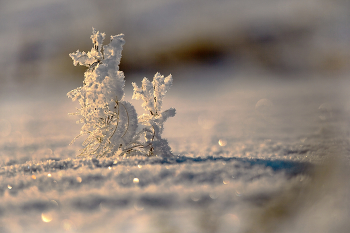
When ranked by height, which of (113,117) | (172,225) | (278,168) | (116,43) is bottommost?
(172,225)

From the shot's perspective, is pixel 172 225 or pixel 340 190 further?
pixel 340 190

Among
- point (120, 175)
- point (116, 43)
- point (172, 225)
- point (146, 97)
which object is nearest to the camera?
point (172, 225)

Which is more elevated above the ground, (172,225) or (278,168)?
(278,168)

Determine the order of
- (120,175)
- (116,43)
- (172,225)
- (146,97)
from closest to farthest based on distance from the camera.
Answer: (172,225), (120,175), (116,43), (146,97)

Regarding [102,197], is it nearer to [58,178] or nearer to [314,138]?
[58,178]

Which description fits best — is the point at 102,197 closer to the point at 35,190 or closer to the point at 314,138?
the point at 35,190

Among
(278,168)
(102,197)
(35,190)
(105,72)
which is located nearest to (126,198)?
(102,197)
